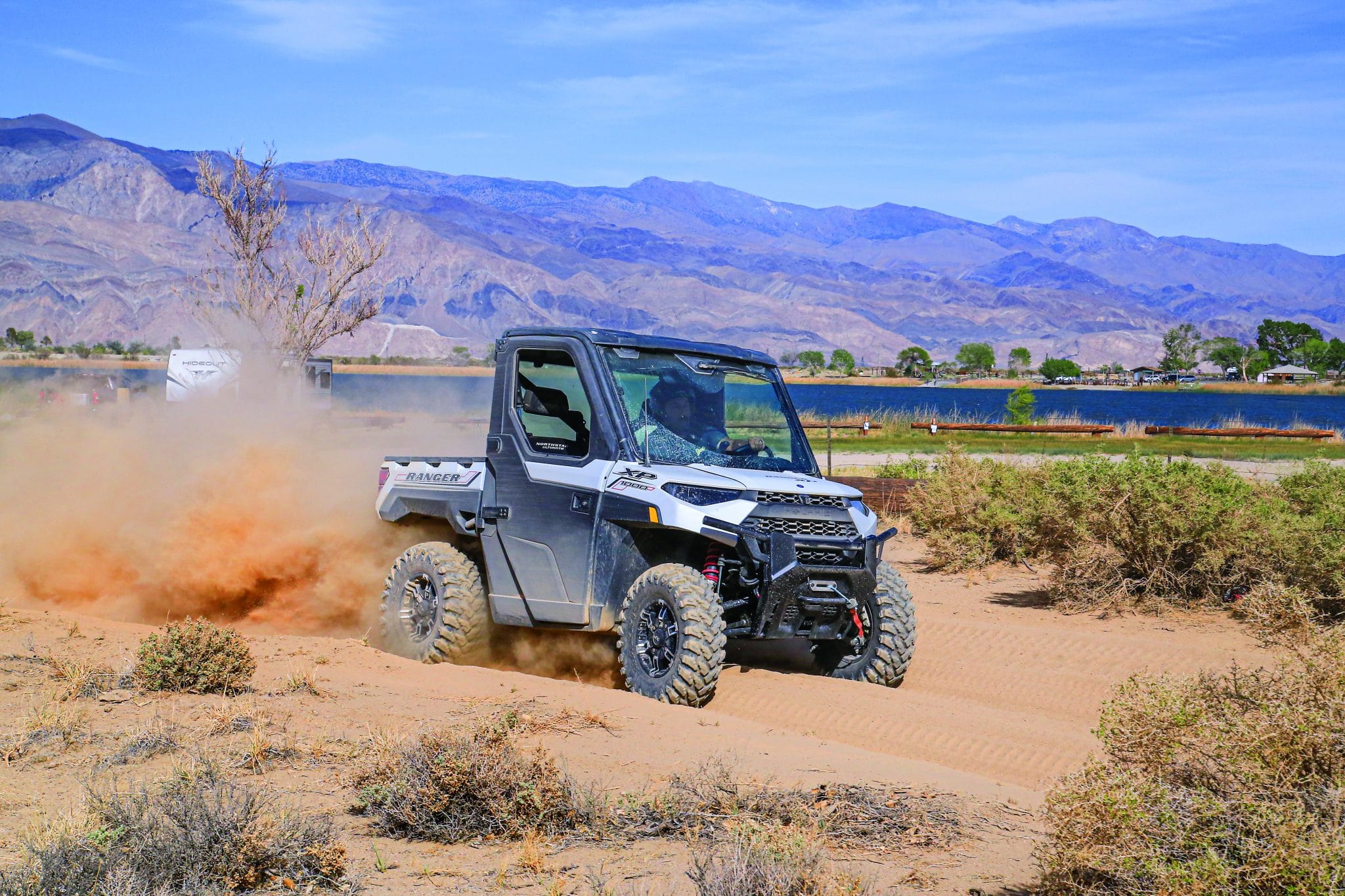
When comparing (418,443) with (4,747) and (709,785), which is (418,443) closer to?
(4,747)

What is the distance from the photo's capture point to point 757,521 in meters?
8.55

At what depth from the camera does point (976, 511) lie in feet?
57.3

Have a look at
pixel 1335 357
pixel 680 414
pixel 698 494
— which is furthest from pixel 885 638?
pixel 1335 357

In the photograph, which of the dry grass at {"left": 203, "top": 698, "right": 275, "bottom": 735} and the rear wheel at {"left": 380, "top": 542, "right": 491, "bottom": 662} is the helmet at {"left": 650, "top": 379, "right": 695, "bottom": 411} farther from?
the dry grass at {"left": 203, "top": 698, "right": 275, "bottom": 735}

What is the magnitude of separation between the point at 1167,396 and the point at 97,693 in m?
140

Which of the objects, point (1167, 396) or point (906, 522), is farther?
point (1167, 396)

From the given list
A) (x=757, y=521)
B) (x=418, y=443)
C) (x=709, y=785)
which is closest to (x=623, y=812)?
(x=709, y=785)

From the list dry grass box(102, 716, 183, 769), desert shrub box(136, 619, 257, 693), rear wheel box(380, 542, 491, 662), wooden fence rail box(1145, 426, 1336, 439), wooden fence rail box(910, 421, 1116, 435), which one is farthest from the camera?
wooden fence rail box(910, 421, 1116, 435)

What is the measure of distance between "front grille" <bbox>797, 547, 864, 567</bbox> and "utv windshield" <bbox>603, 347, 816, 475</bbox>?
1.00 meters

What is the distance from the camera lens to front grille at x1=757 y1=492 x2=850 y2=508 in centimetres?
870

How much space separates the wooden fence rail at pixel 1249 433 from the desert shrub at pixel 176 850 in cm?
4402

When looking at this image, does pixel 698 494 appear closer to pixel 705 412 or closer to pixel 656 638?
pixel 656 638

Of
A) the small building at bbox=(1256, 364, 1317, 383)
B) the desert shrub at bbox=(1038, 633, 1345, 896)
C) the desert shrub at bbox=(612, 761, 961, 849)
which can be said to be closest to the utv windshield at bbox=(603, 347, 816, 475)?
the desert shrub at bbox=(612, 761, 961, 849)

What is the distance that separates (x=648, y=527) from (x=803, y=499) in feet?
3.71
